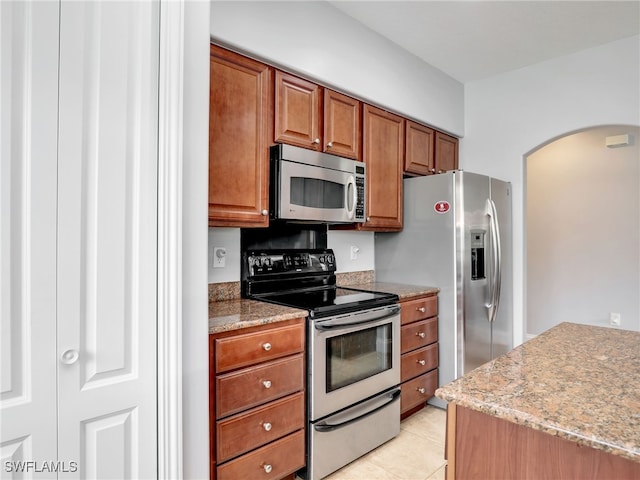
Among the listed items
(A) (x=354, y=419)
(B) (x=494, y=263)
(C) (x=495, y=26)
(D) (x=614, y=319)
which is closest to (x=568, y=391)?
(A) (x=354, y=419)

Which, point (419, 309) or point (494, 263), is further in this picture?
point (494, 263)

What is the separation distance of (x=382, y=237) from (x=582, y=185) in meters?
2.74

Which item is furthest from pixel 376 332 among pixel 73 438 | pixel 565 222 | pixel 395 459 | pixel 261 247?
pixel 565 222

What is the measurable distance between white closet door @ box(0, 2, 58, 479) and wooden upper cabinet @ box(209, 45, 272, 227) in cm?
87

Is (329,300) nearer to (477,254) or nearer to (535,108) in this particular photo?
(477,254)

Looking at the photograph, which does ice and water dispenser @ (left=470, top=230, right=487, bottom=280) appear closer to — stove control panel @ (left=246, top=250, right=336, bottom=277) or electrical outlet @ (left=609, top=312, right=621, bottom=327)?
stove control panel @ (left=246, top=250, right=336, bottom=277)

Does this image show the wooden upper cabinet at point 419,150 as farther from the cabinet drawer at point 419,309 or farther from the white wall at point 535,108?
the cabinet drawer at point 419,309

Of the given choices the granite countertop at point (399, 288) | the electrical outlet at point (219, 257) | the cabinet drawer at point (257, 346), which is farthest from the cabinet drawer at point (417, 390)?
the electrical outlet at point (219, 257)

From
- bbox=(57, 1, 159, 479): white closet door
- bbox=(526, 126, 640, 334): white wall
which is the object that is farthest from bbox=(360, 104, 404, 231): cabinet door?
bbox=(526, 126, 640, 334): white wall

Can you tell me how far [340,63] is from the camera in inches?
102

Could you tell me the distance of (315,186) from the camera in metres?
2.42

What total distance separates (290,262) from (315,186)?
0.54 metres

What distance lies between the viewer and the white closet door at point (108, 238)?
1.16m

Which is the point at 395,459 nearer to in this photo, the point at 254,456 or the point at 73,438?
the point at 254,456
